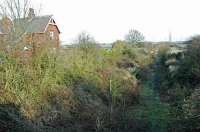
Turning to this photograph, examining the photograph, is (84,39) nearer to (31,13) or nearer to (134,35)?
(31,13)

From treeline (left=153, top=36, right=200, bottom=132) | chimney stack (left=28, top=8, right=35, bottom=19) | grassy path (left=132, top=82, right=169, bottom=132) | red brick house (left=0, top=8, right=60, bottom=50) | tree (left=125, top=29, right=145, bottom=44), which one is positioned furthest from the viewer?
tree (left=125, top=29, right=145, bottom=44)

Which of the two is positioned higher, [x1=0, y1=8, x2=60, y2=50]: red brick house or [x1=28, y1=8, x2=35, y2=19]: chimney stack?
[x1=28, y1=8, x2=35, y2=19]: chimney stack

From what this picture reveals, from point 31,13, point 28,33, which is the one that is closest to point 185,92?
point 28,33

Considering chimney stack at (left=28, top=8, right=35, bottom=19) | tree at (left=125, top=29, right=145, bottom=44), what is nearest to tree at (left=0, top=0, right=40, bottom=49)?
chimney stack at (left=28, top=8, right=35, bottom=19)

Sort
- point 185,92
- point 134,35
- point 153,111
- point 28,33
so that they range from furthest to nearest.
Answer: point 134,35 < point 185,92 < point 153,111 < point 28,33

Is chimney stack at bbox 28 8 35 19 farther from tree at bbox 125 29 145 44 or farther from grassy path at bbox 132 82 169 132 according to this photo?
tree at bbox 125 29 145 44

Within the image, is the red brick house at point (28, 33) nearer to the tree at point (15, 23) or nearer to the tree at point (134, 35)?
the tree at point (15, 23)

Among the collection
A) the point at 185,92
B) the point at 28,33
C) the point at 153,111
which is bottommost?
the point at 153,111

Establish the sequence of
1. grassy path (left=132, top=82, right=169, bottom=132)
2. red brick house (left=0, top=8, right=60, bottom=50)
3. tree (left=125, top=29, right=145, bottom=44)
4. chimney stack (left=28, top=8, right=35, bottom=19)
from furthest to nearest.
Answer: tree (left=125, top=29, right=145, bottom=44) → chimney stack (left=28, top=8, right=35, bottom=19) → red brick house (left=0, top=8, right=60, bottom=50) → grassy path (left=132, top=82, right=169, bottom=132)

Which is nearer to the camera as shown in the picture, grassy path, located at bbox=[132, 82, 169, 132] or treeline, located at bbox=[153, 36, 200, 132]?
treeline, located at bbox=[153, 36, 200, 132]

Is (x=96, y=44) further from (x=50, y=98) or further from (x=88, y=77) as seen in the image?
(x=50, y=98)

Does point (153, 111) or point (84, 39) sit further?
point (84, 39)

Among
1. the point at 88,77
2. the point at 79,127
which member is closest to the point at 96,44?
the point at 88,77

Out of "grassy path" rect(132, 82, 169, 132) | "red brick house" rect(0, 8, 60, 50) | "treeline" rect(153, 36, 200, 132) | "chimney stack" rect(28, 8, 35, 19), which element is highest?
"chimney stack" rect(28, 8, 35, 19)
